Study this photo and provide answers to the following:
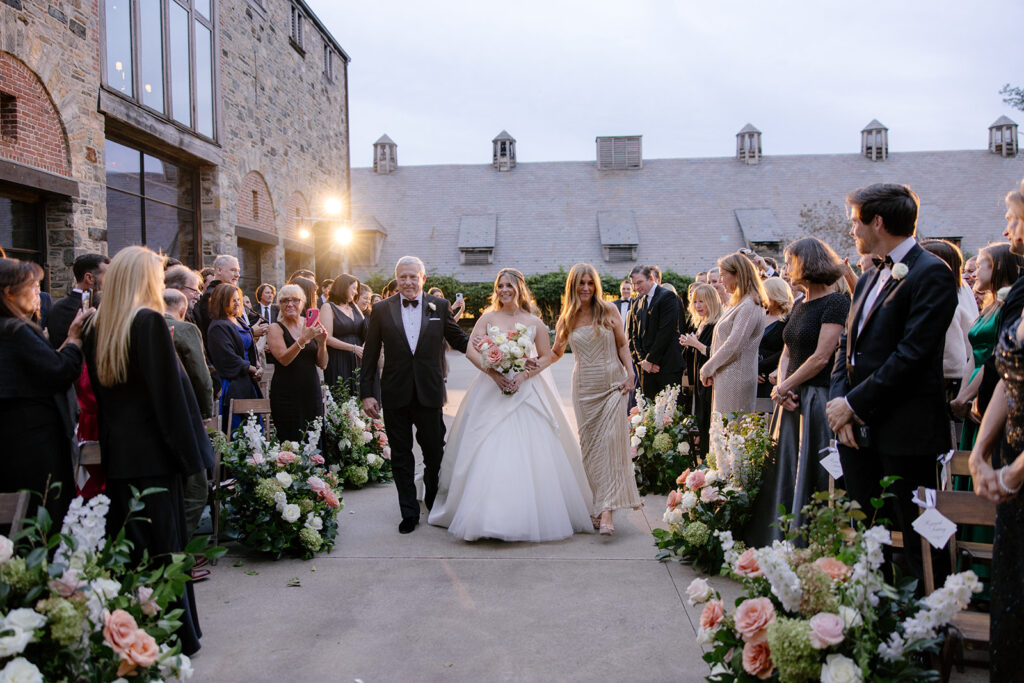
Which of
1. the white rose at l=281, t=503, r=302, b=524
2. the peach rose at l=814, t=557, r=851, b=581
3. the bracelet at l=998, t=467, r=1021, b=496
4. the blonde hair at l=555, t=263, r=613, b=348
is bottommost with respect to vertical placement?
the white rose at l=281, t=503, r=302, b=524

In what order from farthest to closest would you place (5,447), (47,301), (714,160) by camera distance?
(714,160) → (47,301) → (5,447)

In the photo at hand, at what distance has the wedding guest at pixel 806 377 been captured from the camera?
443 cm

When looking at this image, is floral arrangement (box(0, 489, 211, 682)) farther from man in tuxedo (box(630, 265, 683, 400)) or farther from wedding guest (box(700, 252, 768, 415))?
man in tuxedo (box(630, 265, 683, 400))

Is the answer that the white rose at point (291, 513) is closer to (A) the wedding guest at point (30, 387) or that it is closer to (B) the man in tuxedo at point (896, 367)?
(A) the wedding guest at point (30, 387)

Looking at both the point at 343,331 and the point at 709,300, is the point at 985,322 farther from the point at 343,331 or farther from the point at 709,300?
the point at 343,331

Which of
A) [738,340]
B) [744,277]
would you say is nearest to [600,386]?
[738,340]

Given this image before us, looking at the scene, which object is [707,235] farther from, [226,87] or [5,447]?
[5,447]

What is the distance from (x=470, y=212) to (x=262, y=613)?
35.7 metres

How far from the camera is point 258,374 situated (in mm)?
7078

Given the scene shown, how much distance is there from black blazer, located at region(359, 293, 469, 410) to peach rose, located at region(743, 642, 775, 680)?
3.88 meters

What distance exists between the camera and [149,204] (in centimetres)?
1246

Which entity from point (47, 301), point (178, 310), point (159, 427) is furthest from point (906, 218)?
point (47, 301)

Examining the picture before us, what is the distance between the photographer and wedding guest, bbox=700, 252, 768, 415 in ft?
19.2

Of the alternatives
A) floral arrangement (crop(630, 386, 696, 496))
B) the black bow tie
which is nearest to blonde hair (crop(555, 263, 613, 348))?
floral arrangement (crop(630, 386, 696, 496))
